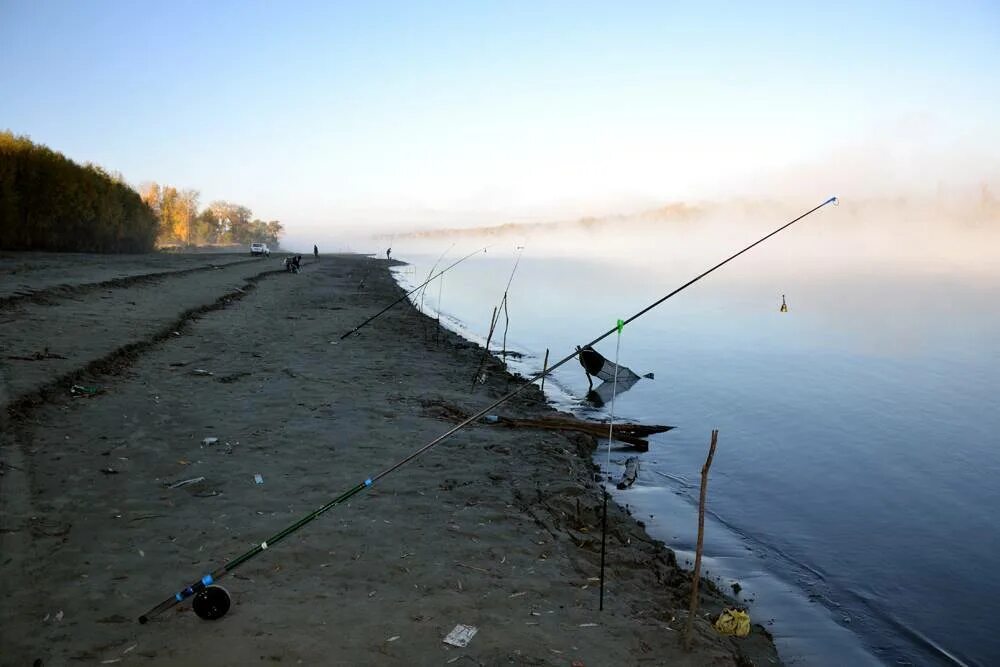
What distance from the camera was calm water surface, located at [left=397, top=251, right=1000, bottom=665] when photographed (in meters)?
7.05

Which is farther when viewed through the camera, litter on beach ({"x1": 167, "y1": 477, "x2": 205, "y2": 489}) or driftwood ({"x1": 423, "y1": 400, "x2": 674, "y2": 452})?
driftwood ({"x1": 423, "y1": 400, "x2": 674, "y2": 452})

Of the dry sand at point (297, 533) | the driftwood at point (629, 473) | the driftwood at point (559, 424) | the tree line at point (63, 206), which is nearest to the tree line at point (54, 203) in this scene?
the tree line at point (63, 206)

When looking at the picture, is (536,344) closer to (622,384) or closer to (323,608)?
(622,384)

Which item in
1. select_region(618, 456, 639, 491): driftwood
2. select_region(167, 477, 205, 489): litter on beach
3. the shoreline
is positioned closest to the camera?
the shoreline

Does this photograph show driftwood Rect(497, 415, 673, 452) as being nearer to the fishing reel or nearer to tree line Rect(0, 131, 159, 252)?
the fishing reel

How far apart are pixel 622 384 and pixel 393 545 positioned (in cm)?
1420

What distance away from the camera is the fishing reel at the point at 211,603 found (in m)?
4.42

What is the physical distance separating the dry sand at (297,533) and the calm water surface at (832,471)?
1526 mm

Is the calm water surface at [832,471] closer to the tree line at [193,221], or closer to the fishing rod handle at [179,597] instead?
the fishing rod handle at [179,597]

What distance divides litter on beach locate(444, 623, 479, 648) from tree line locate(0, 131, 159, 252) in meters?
43.4

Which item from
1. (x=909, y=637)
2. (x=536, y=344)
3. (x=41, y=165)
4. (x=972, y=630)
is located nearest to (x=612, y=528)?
(x=909, y=637)

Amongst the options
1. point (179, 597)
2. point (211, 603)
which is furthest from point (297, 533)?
point (179, 597)

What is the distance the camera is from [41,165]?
38.8 m

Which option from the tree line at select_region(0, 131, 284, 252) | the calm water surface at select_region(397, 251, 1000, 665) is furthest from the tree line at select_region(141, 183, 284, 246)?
the calm water surface at select_region(397, 251, 1000, 665)
